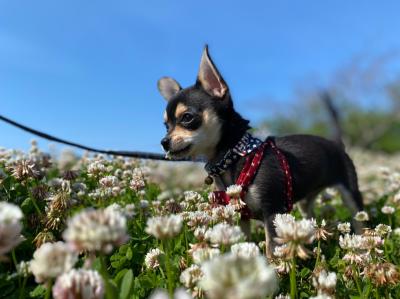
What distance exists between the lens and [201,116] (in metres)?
3.83

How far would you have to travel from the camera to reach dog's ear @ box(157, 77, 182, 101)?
4551 millimetres

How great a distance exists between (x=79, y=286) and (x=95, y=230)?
0.92 feet

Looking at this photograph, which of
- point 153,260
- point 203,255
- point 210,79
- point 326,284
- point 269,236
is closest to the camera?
point 203,255

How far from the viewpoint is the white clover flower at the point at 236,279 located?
98 centimetres

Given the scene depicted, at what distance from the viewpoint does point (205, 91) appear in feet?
13.1

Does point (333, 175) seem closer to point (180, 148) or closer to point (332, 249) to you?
point (332, 249)

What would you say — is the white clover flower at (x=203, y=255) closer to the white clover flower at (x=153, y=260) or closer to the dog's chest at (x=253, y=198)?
the white clover flower at (x=153, y=260)

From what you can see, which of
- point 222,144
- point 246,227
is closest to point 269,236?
point 246,227

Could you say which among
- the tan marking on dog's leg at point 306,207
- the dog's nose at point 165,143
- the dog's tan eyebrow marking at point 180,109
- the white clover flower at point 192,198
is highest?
the dog's tan eyebrow marking at point 180,109

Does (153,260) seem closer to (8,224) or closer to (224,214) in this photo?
(224,214)

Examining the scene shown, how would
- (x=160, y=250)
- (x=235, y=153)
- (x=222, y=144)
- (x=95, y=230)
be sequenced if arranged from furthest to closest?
(x=222, y=144) < (x=235, y=153) < (x=160, y=250) < (x=95, y=230)

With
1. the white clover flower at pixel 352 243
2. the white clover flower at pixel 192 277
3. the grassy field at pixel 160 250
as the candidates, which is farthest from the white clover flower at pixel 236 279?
the white clover flower at pixel 352 243

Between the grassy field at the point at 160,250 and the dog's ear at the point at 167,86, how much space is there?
0.88m

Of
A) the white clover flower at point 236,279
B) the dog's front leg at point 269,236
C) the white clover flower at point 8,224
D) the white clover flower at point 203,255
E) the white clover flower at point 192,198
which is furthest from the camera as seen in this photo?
the white clover flower at point 192,198
